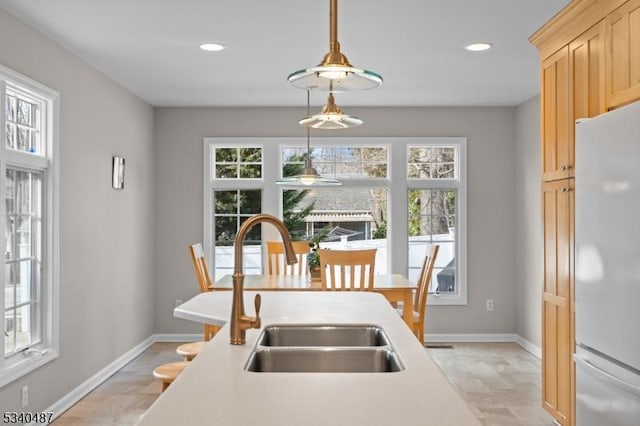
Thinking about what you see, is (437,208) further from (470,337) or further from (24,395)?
(24,395)

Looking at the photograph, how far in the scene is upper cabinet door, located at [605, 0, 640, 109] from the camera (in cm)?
280

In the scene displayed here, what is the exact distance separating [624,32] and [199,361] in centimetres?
246

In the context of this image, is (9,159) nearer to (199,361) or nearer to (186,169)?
Result: (199,361)

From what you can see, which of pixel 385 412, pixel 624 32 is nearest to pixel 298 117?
pixel 624 32

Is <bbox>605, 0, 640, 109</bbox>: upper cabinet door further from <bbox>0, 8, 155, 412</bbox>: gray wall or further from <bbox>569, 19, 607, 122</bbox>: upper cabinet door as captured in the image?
<bbox>0, 8, 155, 412</bbox>: gray wall

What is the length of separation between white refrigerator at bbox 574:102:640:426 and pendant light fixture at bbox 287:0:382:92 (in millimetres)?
1106

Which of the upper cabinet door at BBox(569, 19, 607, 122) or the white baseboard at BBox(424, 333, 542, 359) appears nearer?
the upper cabinet door at BBox(569, 19, 607, 122)

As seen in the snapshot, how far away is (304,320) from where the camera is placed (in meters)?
2.39

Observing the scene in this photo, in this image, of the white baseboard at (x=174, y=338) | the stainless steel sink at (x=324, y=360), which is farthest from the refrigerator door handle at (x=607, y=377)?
the white baseboard at (x=174, y=338)

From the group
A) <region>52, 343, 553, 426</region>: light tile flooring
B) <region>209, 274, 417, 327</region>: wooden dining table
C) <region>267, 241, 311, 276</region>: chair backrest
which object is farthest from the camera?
<region>267, 241, 311, 276</region>: chair backrest

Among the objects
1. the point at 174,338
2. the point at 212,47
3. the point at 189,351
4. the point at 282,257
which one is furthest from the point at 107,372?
the point at 212,47

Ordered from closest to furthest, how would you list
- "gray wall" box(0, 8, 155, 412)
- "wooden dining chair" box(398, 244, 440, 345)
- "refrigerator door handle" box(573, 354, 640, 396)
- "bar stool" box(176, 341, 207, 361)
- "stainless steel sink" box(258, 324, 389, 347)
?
"stainless steel sink" box(258, 324, 389, 347) < "refrigerator door handle" box(573, 354, 640, 396) < "bar stool" box(176, 341, 207, 361) < "gray wall" box(0, 8, 155, 412) < "wooden dining chair" box(398, 244, 440, 345)

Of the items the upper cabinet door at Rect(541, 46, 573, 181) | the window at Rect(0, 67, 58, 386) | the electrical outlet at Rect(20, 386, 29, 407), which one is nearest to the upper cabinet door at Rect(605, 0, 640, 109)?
the upper cabinet door at Rect(541, 46, 573, 181)

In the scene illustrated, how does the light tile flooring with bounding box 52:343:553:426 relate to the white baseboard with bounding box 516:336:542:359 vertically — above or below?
below
